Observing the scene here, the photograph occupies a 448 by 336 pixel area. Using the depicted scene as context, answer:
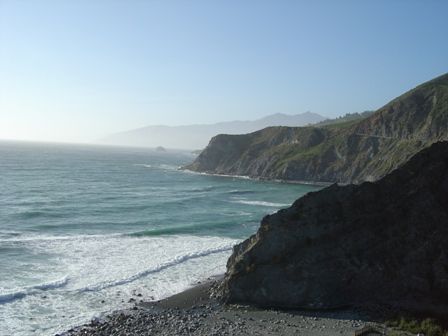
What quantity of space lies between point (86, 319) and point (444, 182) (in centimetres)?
2625

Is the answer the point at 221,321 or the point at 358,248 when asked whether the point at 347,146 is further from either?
the point at 221,321

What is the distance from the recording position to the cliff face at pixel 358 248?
25.0m

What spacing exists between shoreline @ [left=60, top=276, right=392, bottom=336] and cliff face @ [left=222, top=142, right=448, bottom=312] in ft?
4.09

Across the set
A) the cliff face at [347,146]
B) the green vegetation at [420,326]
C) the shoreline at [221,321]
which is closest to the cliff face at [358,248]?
the shoreline at [221,321]

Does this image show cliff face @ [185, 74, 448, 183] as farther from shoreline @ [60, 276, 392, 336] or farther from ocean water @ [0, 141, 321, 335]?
shoreline @ [60, 276, 392, 336]

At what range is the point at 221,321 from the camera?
915 inches

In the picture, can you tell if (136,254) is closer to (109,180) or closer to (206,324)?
(206,324)

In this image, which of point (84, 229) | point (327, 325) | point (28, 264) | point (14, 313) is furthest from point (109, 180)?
point (327, 325)

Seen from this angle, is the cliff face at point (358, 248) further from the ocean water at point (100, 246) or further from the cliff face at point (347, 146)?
the cliff face at point (347, 146)

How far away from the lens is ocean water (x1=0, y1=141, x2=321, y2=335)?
26438mm

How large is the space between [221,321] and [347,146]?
111049 mm

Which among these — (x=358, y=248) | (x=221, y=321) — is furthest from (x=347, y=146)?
(x=221, y=321)

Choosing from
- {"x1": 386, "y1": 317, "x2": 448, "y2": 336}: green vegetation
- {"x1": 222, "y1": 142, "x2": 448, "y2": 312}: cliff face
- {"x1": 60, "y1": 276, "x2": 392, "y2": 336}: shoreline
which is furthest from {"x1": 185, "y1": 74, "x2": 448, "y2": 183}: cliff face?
{"x1": 60, "y1": 276, "x2": 392, "y2": 336}: shoreline

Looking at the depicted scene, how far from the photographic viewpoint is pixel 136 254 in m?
37.8
